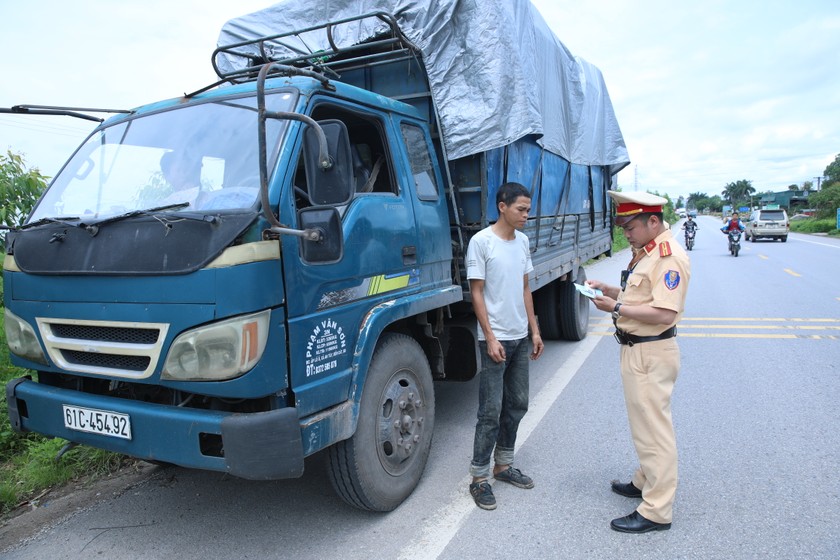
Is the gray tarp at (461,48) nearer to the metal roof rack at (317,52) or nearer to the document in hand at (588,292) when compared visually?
the metal roof rack at (317,52)

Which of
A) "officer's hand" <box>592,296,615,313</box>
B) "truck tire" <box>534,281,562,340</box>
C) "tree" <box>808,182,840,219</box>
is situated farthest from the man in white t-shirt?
"tree" <box>808,182,840,219</box>

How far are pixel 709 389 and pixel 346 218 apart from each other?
4.01 m

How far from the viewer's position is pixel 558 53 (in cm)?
610

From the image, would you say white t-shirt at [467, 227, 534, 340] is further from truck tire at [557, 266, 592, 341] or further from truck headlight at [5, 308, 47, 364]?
truck tire at [557, 266, 592, 341]

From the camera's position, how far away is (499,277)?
3.28 metres

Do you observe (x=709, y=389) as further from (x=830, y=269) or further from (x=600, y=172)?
(x=830, y=269)

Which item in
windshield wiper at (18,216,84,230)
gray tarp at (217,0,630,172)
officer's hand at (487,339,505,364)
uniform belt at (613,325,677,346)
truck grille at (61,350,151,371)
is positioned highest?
gray tarp at (217,0,630,172)

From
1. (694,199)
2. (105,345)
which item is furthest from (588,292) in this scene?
(694,199)

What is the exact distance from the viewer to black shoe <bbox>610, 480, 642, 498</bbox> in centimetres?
329

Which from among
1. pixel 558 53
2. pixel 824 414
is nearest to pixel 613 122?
pixel 558 53

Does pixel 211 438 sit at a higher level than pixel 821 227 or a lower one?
higher

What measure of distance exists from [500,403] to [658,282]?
110 cm

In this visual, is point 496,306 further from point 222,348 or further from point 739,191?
point 739,191

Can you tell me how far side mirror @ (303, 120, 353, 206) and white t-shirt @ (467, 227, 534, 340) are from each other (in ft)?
3.23
